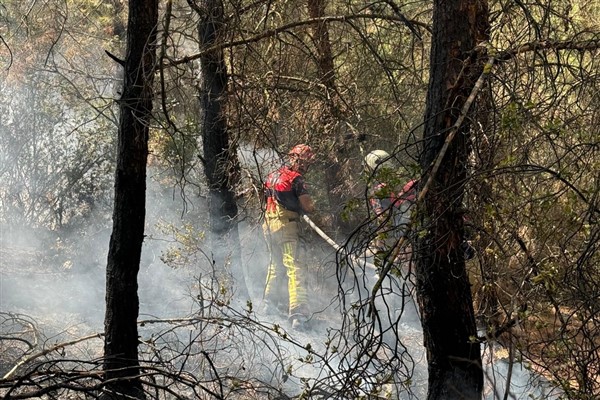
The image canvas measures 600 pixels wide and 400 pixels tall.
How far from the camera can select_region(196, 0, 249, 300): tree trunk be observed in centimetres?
755

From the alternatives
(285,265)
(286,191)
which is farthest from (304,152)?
(285,265)

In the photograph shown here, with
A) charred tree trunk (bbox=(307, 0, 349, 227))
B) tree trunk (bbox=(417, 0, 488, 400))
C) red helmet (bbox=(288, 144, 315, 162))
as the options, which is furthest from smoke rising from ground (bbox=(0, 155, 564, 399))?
tree trunk (bbox=(417, 0, 488, 400))

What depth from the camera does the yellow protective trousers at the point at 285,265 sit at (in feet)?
29.6

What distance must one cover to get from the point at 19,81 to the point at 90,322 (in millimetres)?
4355

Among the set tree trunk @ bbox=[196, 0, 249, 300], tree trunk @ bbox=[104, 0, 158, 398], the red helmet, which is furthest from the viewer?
the red helmet

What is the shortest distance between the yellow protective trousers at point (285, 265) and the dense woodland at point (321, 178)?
349mm

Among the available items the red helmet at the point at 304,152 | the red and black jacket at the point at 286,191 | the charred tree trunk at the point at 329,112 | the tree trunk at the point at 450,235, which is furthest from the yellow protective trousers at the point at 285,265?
the tree trunk at the point at 450,235

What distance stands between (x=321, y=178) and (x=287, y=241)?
235cm

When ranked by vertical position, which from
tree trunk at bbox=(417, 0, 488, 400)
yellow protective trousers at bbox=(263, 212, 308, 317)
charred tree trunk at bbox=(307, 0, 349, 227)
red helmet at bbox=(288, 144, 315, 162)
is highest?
charred tree trunk at bbox=(307, 0, 349, 227)

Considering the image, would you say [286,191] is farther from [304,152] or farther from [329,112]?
[329,112]

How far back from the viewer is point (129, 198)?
17.1 ft

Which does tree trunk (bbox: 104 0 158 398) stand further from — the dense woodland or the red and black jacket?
the red and black jacket

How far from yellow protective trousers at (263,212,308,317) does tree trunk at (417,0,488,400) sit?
4.18 meters

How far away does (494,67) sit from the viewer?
4430mm
